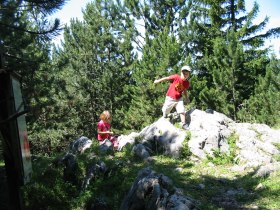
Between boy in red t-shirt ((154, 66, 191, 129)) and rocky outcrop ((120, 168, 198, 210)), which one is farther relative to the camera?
boy in red t-shirt ((154, 66, 191, 129))

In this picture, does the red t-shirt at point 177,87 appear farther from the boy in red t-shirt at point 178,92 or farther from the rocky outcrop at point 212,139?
the rocky outcrop at point 212,139

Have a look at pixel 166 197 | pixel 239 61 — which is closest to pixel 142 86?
pixel 239 61

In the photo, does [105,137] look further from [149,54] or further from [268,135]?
[149,54]

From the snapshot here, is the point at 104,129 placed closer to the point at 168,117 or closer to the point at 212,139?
the point at 168,117

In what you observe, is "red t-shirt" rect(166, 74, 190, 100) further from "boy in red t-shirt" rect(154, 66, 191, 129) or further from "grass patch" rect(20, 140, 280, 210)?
"grass patch" rect(20, 140, 280, 210)

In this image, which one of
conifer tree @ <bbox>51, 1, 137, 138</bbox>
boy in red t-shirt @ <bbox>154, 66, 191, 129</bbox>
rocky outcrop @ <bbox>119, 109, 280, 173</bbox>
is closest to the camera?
rocky outcrop @ <bbox>119, 109, 280, 173</bbox>

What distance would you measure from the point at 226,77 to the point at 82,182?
13481 mm

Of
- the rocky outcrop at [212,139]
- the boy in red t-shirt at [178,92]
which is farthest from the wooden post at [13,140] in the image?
the boy in red t-shirt at [178,92]

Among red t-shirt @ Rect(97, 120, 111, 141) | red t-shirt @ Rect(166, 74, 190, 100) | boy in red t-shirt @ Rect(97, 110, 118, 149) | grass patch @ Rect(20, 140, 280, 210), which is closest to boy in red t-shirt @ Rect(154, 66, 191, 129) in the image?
red t-shirt @ Rect(166, 74, 190, 100)

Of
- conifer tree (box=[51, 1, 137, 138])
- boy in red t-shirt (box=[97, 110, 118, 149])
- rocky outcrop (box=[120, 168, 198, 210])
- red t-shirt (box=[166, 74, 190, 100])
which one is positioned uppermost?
conifer tree (box=[51, 1, 137, 138])

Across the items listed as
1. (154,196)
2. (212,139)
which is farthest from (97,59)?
(154,196)

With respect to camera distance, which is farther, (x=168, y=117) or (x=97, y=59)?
(x=97, y=59)

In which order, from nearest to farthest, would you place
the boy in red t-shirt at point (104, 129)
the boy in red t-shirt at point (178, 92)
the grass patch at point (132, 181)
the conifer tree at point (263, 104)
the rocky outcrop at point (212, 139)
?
the grass patch at point (132, 181), the rocky outcrop at point (212, 139), the boy in red t-shirt at point (178, 92), the boy in red t-shirt at point (104, 129), the conifer tree at point (263, 104)

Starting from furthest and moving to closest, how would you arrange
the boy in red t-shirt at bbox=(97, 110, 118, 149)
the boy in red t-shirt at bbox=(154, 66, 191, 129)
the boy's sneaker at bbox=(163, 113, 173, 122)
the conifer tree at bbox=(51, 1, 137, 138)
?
1. the conifer tree at bbox=(51, 1, 137, 138)
2. the boy in red t-shirt at bbox=(97, 110, 118, 149)
3. the boy's sneaker at bbox=(163, 113, 173, 122)
4. the boy in red t-shirt at bbox=(154, 66, 191, 129)
